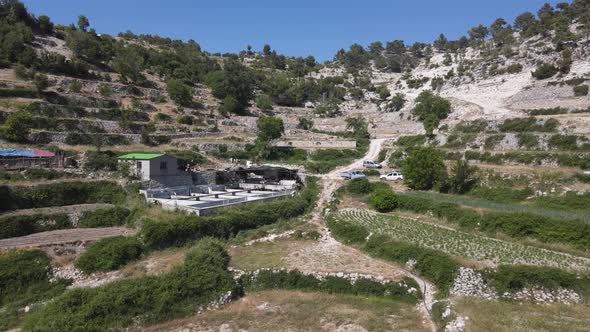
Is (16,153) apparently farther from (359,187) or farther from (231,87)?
(231,87)

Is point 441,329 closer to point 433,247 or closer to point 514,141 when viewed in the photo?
point 433,247

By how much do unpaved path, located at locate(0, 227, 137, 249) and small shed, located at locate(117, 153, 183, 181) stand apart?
307 inches

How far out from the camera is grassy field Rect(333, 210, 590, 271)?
17906 millimetres

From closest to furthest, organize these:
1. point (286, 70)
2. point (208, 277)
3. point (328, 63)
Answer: point (208, 277) → point (286, 70) → point (328, 63)

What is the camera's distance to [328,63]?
5325 inches

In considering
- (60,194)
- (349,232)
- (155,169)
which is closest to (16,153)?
(60,194)

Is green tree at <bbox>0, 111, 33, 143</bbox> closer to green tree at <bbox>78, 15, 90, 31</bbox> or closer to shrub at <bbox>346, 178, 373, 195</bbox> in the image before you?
shrub at <bbox>346, 178, 373, 195</bbox>

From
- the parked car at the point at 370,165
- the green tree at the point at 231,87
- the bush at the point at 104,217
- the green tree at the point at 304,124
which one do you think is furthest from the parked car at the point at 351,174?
the green tree at the point at 231,87

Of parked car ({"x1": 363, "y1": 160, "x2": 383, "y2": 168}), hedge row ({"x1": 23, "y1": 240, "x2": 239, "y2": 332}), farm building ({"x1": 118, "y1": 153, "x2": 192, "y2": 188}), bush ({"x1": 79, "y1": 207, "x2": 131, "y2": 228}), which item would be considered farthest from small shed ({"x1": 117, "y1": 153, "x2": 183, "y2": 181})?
parked car ({"x1": 363, "y1": 160, "x2": 383, "y2": 168})

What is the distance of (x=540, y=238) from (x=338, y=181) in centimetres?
1975

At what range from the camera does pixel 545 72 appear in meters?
61.0

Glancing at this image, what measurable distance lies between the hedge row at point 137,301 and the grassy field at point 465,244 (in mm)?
10745

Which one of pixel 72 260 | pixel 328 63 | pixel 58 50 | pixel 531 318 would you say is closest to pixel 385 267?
pixel 531 318

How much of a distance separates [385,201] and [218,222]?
12.7 m
